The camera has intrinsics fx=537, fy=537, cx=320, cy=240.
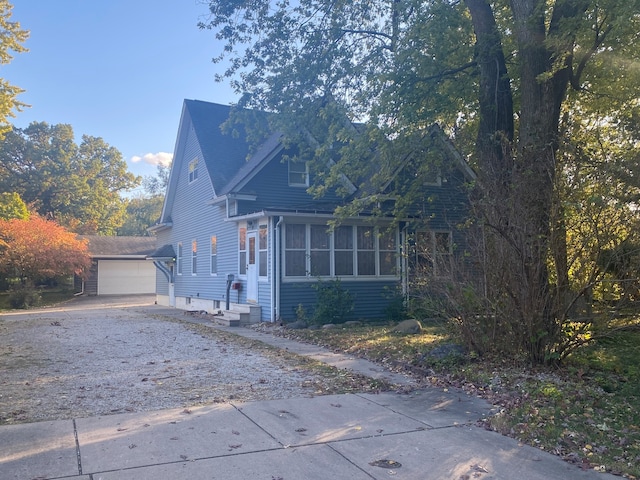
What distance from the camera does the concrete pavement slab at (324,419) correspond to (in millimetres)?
5383

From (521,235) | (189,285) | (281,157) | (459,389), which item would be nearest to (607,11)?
(521,235)

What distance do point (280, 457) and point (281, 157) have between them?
552 inches

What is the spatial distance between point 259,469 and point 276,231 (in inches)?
438

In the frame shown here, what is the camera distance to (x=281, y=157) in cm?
1792

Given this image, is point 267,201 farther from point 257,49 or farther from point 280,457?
point 280,457

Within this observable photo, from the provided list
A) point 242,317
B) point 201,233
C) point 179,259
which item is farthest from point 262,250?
point 179,259

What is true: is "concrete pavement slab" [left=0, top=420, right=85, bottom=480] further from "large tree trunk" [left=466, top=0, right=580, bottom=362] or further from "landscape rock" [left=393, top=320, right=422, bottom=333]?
"landscape rock" [left=393, top=320, right=422, bottom=333]

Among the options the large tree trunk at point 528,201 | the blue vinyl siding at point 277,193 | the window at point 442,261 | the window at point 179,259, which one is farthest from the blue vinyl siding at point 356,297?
the window at point 179,259

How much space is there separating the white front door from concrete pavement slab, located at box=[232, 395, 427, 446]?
9820 millimetres

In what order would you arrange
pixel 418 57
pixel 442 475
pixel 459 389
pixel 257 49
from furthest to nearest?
1. pixel 257 49
2. pixel 418 57
3. pixel 459 389
4. pixel 442 475

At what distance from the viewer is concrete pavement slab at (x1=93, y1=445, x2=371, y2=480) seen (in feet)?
14.0

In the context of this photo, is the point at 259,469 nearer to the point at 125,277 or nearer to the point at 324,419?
the point at 324,419

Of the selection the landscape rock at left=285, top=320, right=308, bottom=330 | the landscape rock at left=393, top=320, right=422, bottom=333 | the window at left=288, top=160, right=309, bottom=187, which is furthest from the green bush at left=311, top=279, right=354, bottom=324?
the window at left=288, top=160, right=309, bottom=187

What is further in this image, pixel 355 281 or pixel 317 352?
pixel 355 281
